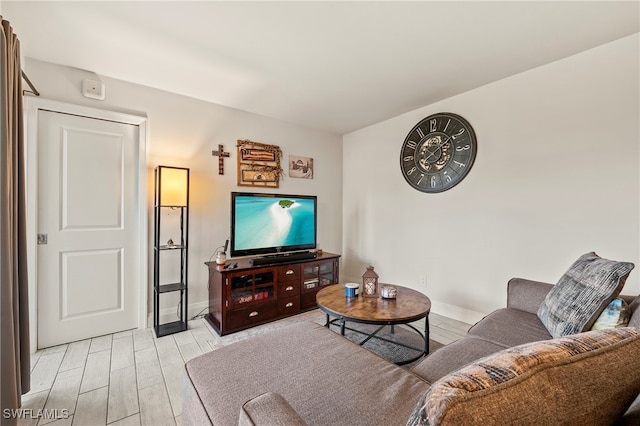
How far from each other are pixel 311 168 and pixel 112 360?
2.88 metres

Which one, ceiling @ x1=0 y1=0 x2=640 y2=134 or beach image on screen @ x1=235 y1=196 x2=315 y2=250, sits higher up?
A: ceiling @ x1=0 y1=0 x2=640 y2=134

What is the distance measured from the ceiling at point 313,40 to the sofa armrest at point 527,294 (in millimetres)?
1747

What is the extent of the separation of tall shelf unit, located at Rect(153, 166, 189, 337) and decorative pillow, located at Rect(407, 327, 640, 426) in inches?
102

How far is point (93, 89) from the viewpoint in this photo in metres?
2.36

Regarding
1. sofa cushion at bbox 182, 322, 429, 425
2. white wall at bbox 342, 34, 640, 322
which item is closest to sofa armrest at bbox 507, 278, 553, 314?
white wall at bbox 342, 34, 640, 322

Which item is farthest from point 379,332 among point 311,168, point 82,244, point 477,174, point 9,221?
point 82,244


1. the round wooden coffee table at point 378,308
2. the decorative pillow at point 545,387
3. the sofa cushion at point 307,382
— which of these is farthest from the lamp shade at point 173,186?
Result: the decorative pillow at point 545,387

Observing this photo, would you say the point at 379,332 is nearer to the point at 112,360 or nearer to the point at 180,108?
the point at 112,360

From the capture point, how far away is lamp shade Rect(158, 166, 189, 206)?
8.01ft

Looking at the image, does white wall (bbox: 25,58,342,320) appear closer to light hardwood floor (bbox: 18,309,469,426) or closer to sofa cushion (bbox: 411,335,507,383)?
light hardwood floor (bbox: 18,309,469,426)

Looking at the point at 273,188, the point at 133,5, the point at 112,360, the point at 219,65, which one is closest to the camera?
the point at 133,5

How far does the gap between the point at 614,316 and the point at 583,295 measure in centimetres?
13

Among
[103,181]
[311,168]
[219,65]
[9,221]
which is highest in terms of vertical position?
[219,65]

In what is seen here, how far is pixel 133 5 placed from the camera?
1.61 meters
